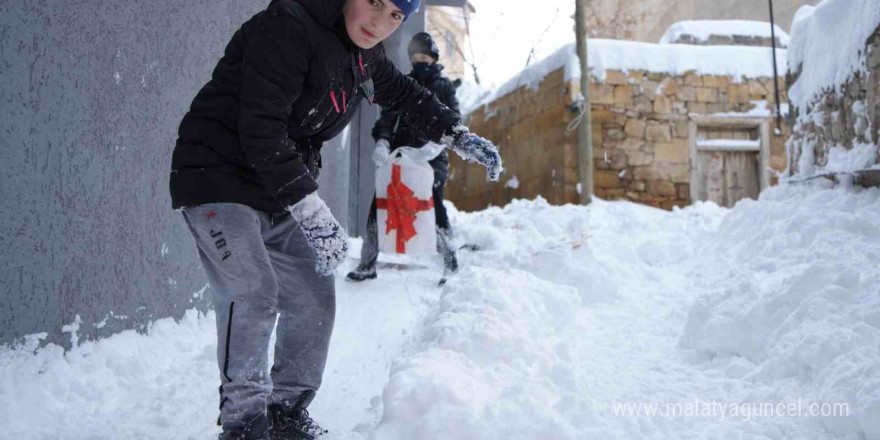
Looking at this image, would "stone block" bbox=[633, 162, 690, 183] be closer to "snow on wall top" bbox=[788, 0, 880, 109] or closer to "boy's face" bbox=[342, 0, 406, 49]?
"snow on wall top" bbox=[788, 0, 880, 109]

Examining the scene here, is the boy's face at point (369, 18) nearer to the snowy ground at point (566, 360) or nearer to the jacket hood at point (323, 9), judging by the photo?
the jacket hood at point (323, 9)

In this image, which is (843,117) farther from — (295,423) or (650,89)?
(650,89)

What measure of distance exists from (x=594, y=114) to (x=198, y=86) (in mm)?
7144

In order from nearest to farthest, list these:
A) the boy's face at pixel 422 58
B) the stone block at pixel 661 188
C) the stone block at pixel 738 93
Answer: the boy's face at pixel 422 58 → the stone block at pixel 661 188 → the stone block at pixel 738 93

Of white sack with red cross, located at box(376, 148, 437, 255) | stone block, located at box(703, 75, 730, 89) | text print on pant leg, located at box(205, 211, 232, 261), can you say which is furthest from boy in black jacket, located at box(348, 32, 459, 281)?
stone block, located at box(703, 75, 730, 89)

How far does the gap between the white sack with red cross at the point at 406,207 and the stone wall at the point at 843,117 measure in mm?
2746

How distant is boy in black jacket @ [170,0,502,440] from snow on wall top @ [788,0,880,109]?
3.40m

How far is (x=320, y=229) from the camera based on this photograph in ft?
5.68

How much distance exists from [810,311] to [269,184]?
2.19 m

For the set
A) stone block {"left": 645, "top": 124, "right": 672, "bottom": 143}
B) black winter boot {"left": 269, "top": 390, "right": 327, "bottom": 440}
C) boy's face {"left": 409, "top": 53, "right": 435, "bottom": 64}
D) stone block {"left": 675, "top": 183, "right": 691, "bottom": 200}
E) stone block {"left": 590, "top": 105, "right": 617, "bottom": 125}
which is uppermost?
boy's face {"left": 409, "top": 53, "right": 435, "bottom": 64}

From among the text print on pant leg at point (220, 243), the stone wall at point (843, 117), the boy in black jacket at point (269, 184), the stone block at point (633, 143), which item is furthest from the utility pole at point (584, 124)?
the text print on pant leg at point (220, 243)

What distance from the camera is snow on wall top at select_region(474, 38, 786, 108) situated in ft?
30.4

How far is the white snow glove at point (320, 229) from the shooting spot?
171 cm

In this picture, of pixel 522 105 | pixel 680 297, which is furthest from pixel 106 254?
pixel 522 105
